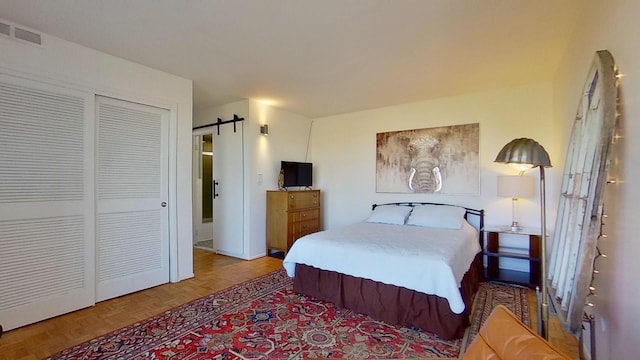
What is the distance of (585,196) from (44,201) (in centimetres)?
391

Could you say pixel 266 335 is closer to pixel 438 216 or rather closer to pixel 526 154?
pixel 526 154

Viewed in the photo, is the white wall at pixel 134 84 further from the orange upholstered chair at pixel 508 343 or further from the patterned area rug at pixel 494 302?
the orange upholstered chair at pixel 508 343

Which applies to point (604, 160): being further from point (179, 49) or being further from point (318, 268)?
point (179, 49)

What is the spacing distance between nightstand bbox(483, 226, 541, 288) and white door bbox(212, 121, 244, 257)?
3.39 m

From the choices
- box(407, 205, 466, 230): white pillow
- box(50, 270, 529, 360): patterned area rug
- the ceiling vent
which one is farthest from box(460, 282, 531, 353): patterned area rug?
the ceiling vent

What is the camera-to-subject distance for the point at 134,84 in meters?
3.16

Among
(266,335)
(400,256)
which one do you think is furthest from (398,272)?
(266,335)

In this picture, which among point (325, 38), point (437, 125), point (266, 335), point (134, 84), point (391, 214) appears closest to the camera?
point (266, 335)

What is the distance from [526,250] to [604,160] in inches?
112

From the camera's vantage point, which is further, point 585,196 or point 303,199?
point 303,199

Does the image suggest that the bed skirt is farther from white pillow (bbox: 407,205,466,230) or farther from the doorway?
the doorway

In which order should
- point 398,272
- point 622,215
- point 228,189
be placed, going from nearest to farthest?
1. point 622,215
2. point 398,272
3. point 228,189

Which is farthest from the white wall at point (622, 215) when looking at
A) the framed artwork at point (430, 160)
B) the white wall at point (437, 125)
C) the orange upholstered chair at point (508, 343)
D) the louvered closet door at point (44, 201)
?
the louvered closet door at point (44, 201)

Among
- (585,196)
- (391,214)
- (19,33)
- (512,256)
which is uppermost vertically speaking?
(19,33)
